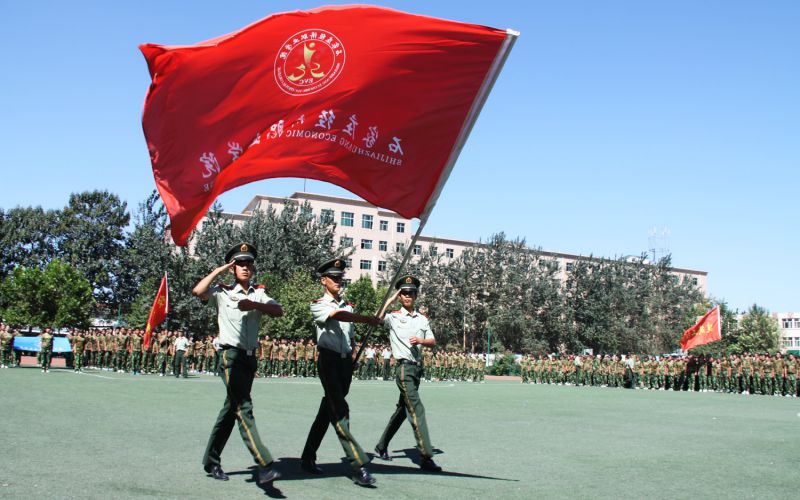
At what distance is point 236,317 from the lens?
6598 mm

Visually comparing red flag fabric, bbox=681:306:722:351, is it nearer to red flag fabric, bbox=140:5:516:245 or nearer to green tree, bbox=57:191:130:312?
red flag fabric, bbox=140:5:516:245

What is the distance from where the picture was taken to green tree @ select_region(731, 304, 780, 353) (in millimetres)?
75188

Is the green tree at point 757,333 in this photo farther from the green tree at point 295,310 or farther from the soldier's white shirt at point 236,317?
the soldier's white shirt at point 236,317

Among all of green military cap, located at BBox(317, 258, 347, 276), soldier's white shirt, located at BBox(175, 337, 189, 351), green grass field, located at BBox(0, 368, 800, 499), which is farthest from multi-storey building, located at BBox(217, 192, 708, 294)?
green military cap, located at BBox(317, 258, 347, 276)

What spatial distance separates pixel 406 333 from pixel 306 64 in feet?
10.8

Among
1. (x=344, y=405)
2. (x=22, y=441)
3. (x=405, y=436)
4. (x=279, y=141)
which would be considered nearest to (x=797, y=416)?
(x=405, y=436)

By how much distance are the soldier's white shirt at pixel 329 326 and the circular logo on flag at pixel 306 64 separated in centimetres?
210

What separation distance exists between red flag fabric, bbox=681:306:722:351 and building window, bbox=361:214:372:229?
61568 mm

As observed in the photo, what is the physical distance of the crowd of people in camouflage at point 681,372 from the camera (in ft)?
104

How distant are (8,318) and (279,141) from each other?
55.5 meters

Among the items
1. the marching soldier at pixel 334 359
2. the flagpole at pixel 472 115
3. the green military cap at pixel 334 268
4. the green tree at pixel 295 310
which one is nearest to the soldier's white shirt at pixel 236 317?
the marching soldier at pixel 334 359

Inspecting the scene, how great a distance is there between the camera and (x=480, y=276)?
69.8 meters

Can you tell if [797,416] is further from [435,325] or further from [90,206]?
[90,206]

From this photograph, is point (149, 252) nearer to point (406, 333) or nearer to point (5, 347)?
point (5, 347)
